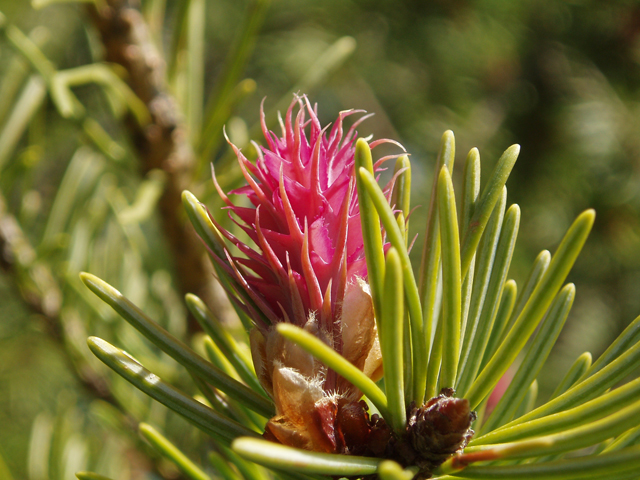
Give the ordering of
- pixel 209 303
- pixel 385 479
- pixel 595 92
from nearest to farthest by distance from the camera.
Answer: pixel 385 479
pixel 209 303
pixel 595 92

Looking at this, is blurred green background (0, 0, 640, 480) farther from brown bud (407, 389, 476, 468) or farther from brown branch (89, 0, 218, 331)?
brown bud (407, 389, 476, 468)

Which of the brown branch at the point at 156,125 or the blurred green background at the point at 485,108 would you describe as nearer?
the brown branch at the point at 156,125

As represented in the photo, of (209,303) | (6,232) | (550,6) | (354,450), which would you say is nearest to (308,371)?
(354,450)

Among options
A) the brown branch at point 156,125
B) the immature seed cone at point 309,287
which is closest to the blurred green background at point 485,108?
the brown branch at point 156,125

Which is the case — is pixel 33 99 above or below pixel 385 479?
above

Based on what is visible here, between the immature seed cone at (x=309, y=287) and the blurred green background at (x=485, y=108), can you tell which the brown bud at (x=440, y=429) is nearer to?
the immature seed cone at (x=309, y=287)

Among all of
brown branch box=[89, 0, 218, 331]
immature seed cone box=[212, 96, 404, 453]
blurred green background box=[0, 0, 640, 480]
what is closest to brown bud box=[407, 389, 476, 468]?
immature seed cone box=[212, 96, 404, 453]

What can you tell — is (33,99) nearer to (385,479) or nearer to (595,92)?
(385,479)

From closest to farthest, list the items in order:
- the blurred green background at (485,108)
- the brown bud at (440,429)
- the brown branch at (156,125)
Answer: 1. the brown bud at (440,429)
2. the brown branch at (156,125)
3. the blurred green background at (485,108)
